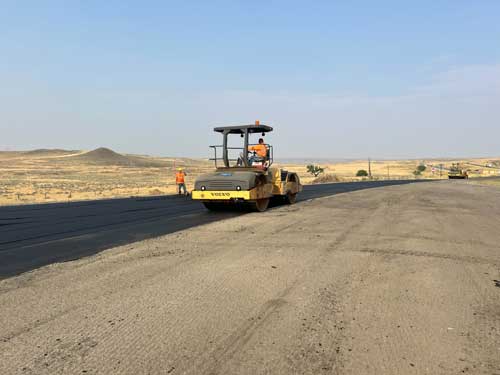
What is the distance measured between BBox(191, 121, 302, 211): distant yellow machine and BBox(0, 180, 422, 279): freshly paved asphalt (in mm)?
665

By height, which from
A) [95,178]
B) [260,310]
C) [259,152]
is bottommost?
[95,178]

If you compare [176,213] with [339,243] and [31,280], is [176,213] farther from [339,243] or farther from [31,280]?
[31,280]

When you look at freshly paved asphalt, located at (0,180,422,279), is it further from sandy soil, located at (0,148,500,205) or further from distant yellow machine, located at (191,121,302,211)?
sandy soil, located at (0,148,500,205)

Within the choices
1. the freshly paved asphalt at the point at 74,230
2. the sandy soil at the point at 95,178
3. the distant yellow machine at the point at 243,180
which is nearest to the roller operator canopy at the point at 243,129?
the distant yellow machine at the point at 243,180

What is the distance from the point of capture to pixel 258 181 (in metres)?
12.5

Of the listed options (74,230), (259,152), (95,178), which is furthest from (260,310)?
(95,178)

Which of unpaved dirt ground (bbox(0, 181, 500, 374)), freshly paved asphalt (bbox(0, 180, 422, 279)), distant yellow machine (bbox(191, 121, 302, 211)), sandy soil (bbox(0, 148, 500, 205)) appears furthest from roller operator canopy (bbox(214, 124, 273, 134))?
sandy soil (bbox(0, 148, 500, 205))

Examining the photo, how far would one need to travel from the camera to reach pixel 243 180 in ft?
38.7

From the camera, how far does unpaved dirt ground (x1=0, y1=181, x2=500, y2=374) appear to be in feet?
10.4

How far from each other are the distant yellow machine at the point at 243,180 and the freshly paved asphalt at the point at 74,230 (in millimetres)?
665

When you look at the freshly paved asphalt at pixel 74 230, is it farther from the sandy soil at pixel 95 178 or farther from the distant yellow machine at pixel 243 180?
the sandy soil at pixel 95 178

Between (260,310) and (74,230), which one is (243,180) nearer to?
(74,230)

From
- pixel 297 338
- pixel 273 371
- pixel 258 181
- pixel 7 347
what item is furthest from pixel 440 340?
pixel 258 181

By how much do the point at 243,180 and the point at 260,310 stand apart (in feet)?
25.3
